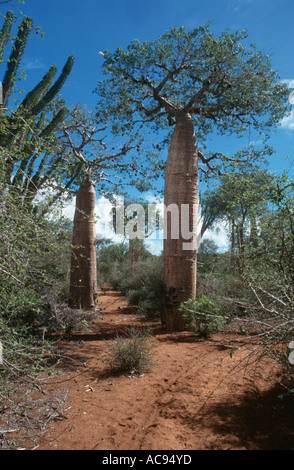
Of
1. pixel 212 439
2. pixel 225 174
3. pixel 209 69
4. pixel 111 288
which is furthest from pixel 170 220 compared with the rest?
pixel 111 288

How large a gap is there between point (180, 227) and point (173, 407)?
3754 mm

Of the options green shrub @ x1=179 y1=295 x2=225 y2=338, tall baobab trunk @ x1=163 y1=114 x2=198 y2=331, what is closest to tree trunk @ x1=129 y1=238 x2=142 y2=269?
tall baobab trunk @ x1=163 y1=114 x2=198 y2=331

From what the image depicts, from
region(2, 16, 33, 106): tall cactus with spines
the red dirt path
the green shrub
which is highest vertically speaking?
region(2, 16, 33, 106): tall cactus with spines

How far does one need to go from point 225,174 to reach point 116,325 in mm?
4316

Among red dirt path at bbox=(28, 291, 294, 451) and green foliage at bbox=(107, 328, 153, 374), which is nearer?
red dirt path at bbox=(28, 291, 294, 451)

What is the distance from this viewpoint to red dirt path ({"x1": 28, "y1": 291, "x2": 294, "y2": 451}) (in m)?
2.29

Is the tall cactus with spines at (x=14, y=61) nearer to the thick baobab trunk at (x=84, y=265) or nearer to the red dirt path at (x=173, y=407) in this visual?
the thick baobab trunk at (x=84, y=265)

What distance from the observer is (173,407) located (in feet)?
9.33

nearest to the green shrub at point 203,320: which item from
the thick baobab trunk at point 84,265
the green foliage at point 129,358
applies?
the green foliage at point 129,358

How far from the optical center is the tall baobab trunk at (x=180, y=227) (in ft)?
19.8

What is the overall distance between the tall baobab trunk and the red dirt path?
1.70m

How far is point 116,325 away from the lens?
6758 mm

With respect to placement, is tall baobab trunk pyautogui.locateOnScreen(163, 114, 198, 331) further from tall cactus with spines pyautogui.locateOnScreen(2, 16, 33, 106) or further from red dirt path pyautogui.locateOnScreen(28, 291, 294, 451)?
tall cactus with spines pyautogui.locateOnScreen(2, 16, 33, 106)
